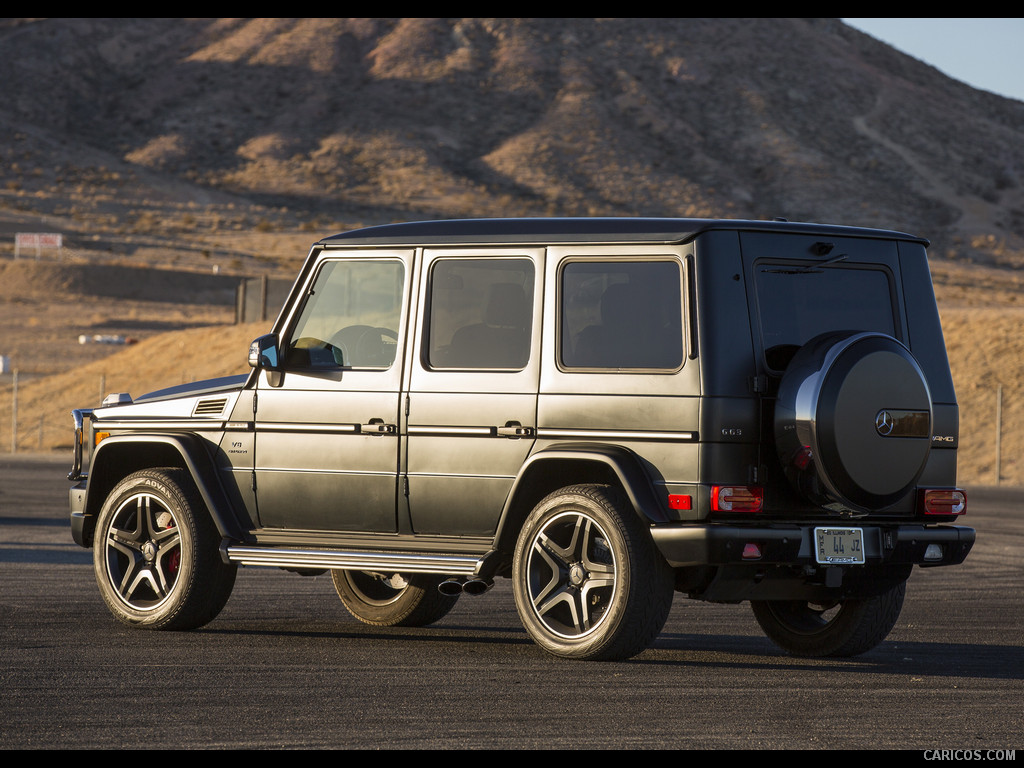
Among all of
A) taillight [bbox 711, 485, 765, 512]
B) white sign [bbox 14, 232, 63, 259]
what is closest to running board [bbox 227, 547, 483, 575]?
taillight [bbox 711, 485, 765, 512]

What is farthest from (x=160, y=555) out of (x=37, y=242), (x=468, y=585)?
(x=37, y=242)

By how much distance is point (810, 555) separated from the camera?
907cm

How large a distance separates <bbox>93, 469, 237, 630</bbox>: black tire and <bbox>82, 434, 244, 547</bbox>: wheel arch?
5.6 inches

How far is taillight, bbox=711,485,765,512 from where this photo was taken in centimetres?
894

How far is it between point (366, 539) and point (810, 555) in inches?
101

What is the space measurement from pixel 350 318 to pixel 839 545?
10.2 ft

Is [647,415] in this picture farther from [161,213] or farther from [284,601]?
[161,213]

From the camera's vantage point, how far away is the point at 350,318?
33.9ft

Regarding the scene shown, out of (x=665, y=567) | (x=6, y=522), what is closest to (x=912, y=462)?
(x=665, y=567)

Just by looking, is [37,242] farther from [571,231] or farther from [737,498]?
[737,498]

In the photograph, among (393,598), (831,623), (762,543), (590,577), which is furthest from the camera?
(393,598)

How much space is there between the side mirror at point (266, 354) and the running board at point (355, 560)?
1067 mm

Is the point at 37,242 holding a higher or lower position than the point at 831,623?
higher

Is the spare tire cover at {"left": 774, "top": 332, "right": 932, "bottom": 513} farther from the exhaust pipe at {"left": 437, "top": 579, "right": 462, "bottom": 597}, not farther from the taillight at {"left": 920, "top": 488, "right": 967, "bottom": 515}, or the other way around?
the exhaust pipe at {"left": 437, "top": 579, "right": 462, "bottom": 597}
